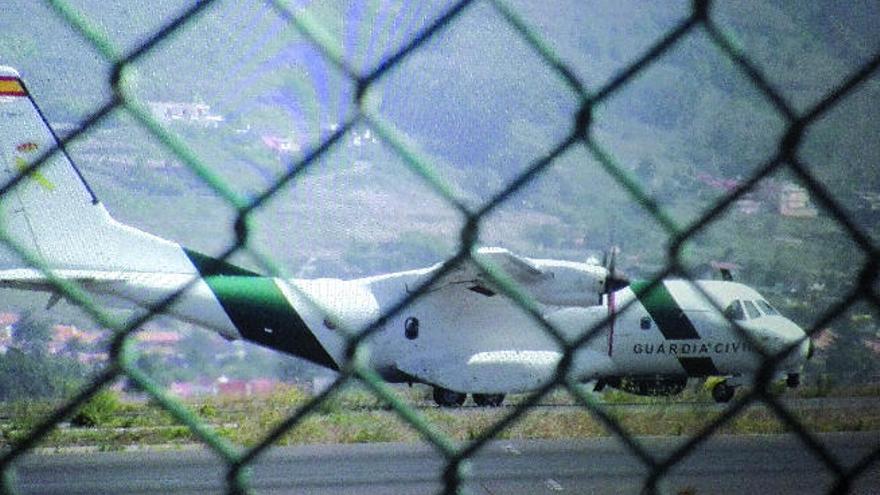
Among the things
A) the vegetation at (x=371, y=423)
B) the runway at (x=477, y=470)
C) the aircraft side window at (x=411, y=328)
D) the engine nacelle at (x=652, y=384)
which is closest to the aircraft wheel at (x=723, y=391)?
the engine nacelle at (x=652, y=384)

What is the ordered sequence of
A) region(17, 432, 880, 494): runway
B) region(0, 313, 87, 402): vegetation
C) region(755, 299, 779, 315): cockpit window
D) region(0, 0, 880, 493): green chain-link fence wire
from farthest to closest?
region(755, 299, 779, 315): cockpit window < region(17, 432, 880, 494): runway < region(0, 313, 87, 402): vegetation < region(0, 0, 880, 493): green chain-link fence wire

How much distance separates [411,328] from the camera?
1015 centimetres

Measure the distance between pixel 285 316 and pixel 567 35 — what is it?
306 inches

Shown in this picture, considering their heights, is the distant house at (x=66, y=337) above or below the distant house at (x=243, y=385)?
below

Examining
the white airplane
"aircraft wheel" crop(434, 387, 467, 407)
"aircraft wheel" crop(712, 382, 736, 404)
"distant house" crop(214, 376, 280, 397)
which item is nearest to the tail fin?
"distant house" crop(214, 376, 280, 397)

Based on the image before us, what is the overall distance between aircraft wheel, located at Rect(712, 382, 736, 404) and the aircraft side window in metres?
2.77

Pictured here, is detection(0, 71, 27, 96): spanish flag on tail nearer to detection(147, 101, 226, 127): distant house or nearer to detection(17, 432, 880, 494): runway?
detection(147, 101, 226, 127): distant house

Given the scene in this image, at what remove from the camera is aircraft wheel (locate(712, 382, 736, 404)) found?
11008mm

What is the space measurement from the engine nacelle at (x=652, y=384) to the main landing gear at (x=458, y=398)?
Result: 1.10 m

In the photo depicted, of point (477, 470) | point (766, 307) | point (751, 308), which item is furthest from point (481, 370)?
point (477, 470)

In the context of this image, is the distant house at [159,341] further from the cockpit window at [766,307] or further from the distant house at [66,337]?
the cockpit window at [766,307]

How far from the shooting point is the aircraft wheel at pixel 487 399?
10305mm

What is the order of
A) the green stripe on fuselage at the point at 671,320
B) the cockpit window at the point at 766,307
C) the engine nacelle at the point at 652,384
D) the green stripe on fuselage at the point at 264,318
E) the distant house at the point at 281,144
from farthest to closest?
1. the engine nacelle at the point at 652,384
2. the green stripe on fuselage at the point at 671,320
3. the cockpit window at the point at 766,307
4. the green stripe on fuselage at the point at 264,318
5. the distant house at the point at 281,144

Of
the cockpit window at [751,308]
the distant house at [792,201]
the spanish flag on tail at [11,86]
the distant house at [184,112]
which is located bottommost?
the distant house at [184,112]
